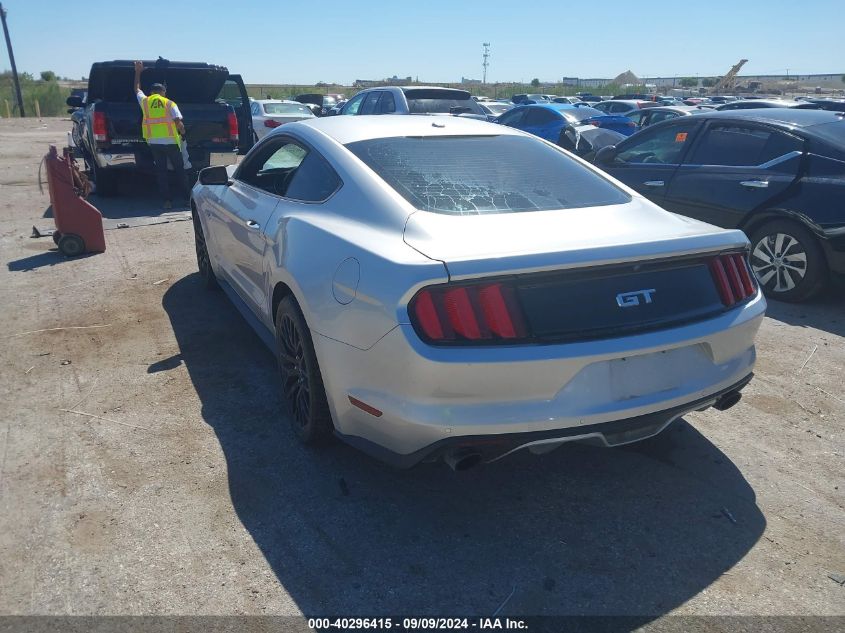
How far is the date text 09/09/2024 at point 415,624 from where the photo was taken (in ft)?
7.83

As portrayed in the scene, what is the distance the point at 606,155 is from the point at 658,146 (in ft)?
1.76

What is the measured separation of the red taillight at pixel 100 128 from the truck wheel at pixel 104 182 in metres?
1.09

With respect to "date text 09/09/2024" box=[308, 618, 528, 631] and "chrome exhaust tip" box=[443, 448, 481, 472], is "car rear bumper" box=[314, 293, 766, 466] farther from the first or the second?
"date text 09/09/2024" box=[308, 618, 528, 631]

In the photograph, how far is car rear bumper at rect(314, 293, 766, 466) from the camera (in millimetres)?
2541

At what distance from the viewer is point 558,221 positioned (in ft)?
9.89

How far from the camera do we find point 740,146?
21.0ft

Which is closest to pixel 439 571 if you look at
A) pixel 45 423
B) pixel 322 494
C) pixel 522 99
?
pixel 322 494

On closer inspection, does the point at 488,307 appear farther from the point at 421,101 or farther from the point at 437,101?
the point at 437,101

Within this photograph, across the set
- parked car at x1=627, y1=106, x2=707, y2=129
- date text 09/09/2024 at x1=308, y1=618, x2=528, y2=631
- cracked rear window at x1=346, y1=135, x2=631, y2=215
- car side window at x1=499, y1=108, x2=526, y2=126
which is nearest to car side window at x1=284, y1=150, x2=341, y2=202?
cracked rear window at x1=346, y1=135, x2=631, y2=215

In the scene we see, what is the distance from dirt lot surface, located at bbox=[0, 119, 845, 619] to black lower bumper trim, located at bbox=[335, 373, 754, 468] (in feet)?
1.18

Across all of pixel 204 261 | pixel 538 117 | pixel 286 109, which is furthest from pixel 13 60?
pixel 204 261

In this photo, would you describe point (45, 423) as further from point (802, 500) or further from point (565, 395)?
point (802, 500)

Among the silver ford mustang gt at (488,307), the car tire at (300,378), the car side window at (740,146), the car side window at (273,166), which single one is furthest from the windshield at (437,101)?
the car tire at (300,378)

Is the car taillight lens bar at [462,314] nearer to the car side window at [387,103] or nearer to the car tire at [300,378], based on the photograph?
the car tire at [300,378]
